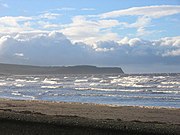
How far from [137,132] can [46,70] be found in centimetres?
19515

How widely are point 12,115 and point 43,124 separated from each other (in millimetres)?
304

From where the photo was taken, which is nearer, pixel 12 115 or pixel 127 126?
pixel 127 126

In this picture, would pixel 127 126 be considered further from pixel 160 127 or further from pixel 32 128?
pixel 32 128

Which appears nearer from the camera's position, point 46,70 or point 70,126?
point 70,126

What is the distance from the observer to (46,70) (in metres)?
197

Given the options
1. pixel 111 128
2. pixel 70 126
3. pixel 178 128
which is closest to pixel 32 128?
pixel 70 126

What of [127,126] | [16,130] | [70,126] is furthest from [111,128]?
[16,130]

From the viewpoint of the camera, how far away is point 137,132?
2.91 meters

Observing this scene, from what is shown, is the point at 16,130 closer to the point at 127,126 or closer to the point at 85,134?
the point at 85,134

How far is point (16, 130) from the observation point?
315 cm

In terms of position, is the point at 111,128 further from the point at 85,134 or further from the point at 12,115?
the point at 12,115

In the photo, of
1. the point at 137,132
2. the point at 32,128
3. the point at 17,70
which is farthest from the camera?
the point at 17,70

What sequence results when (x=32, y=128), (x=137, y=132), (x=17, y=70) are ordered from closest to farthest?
(x=137, y=132) → (x=32, y=128) → (x=17, y=70)

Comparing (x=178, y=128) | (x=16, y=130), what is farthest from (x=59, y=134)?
(x=178, y=128)
